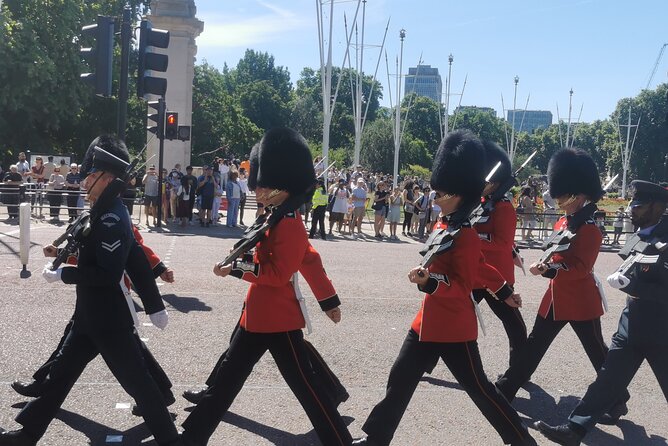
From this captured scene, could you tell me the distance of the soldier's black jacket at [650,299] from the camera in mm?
4832

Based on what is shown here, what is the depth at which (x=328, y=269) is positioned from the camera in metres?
12.7

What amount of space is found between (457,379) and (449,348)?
19 centimetres

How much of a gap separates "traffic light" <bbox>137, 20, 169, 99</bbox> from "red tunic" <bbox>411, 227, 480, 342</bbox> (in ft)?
22.5

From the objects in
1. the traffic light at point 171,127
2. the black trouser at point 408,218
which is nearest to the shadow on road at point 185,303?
the traffic light at point 171,127

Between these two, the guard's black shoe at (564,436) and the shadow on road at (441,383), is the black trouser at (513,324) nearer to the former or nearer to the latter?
the shadow on road at (441,383)

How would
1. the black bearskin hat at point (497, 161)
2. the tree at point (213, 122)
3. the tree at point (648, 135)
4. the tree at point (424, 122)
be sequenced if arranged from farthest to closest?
the tree at point (424, 122) → the tree at point (648, 135) → the tree at point (213, 122) → the black bearskin hat at point (497, 161)

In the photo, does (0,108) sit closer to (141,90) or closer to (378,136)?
(141,90)

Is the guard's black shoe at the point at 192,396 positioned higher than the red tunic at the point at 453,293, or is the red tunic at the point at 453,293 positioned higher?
the red tunic at the point at 453,293

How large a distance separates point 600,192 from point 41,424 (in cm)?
429

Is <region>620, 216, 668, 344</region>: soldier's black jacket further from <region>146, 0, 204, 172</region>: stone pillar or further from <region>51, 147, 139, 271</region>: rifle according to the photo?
<region>146, 0, 204, 172</region>: stone pillar

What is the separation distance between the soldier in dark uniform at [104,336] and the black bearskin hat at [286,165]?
0.90 m

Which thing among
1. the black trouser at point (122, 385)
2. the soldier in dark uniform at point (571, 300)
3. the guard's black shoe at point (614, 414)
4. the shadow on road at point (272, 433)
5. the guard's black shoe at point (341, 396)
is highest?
the soldier in dark uniform at point (571, 300)

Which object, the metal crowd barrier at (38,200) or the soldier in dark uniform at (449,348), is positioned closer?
the soldier in dark uniform at (449,348)

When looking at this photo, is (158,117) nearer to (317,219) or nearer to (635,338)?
(317,219)
